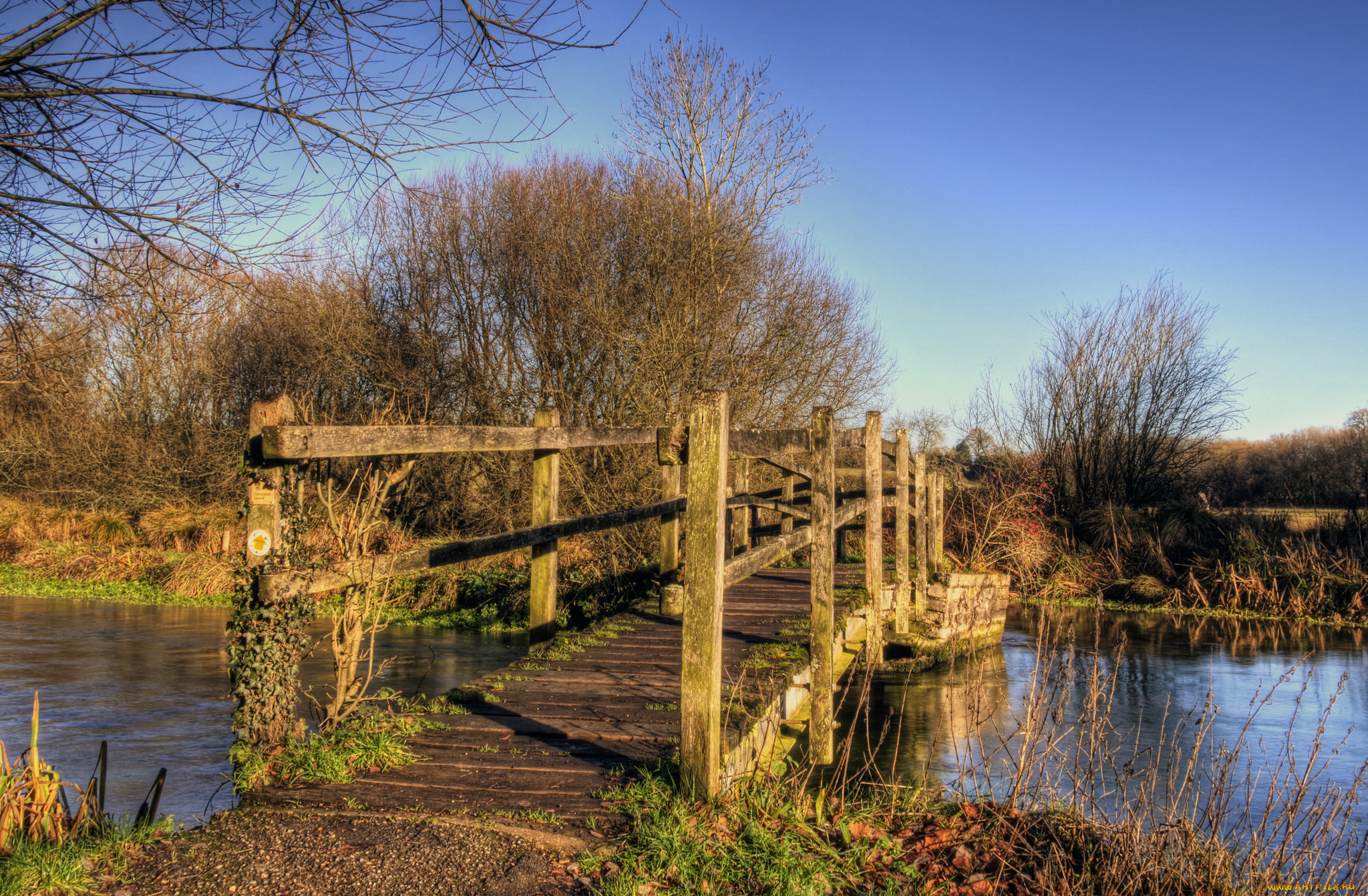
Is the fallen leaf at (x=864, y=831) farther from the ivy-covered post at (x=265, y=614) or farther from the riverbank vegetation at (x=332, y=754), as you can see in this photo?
the ivy-covered post at (x=265, y=614)

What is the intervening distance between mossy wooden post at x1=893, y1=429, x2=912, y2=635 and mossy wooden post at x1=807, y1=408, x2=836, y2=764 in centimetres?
406

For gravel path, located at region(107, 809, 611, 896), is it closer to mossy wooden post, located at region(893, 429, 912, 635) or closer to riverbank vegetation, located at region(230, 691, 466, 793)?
riverbank vegetation, located at region(230, 691, 466, 793)

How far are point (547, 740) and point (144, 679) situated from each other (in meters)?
6.84

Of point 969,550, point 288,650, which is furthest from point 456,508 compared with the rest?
point 288,650

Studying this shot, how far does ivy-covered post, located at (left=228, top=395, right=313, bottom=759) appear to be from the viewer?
12.0ft

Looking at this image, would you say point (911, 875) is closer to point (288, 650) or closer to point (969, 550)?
point (288, 650)

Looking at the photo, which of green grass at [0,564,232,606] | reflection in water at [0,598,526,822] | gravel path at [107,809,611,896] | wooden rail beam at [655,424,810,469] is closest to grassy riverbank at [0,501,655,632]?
green grass at [0,564,232,606]

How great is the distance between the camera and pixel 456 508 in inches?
710

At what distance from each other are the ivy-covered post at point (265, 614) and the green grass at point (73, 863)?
537 mm

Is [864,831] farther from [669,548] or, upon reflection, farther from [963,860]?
[669,548]

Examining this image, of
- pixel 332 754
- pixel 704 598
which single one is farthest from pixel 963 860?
pixel 332 754

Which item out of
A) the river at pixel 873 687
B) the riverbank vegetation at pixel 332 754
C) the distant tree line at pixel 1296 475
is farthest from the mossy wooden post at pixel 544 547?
the distant tree line at pixel 1296 475

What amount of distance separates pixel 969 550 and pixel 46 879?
16.4 m

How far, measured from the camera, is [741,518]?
423 inches
